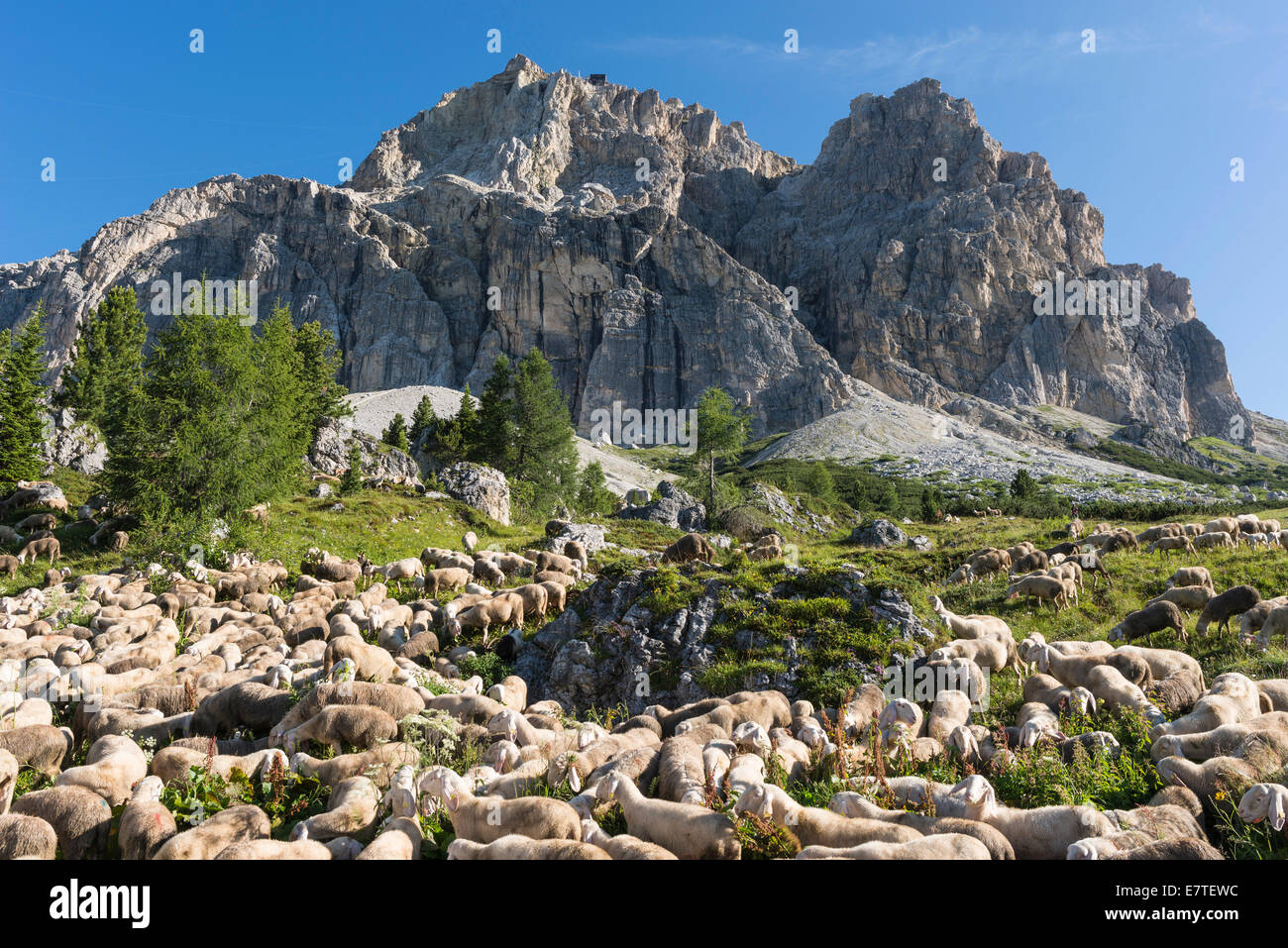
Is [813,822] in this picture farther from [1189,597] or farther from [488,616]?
[1189,597]

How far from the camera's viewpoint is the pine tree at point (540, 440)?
199 feet

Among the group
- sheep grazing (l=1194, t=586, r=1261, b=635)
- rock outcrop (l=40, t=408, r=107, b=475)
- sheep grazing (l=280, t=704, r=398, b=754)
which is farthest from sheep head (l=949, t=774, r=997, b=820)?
rock outcrop (l=40, t=408, r=107, b=475)

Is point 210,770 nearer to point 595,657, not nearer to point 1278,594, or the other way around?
point 595,657

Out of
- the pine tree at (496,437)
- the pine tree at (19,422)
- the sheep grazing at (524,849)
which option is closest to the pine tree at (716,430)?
the pine tree at (496,437)

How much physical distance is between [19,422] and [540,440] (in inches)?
1365

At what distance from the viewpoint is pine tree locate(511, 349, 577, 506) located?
60688mm

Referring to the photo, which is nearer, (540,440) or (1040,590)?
(1040,590)

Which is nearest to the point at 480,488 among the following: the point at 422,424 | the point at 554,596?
the point at 554,596

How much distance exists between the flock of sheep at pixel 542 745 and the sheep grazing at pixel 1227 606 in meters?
0.07

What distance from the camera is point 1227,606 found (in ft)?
46.8

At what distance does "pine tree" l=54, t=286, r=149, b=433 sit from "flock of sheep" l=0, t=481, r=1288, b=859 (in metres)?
49.9

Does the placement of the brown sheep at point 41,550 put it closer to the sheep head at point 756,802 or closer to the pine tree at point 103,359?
the pine tree at point 103,359
